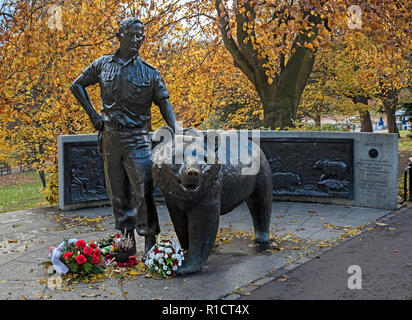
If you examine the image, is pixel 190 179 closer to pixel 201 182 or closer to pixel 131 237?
pixel 201 182

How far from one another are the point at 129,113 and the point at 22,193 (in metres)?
22.1

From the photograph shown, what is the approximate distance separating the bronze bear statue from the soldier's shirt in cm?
71

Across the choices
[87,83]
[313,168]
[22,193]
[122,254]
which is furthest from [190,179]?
[22,193]

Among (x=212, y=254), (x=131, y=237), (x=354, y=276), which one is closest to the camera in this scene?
(x=354, y=276)

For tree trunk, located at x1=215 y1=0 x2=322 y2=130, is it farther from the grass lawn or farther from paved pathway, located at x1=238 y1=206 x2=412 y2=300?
the grass lawn

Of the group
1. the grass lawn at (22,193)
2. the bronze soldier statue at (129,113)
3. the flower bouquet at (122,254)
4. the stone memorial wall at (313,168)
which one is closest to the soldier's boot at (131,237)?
the flower bouquet at (122,254)

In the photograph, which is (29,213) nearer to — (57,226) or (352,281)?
(57,226)

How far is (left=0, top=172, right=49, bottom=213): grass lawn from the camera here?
778 inches

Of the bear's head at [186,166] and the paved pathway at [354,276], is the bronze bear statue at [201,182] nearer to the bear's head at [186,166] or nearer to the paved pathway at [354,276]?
the bear's head at [186,166]

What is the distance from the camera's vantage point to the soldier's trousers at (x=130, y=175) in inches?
234

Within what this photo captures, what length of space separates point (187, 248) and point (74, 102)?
8.73 m

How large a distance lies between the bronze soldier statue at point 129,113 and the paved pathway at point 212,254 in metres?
1.06

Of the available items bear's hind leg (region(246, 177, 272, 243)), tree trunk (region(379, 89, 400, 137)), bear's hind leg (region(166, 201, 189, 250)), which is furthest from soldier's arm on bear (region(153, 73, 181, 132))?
tree trunk (region(379, 89, 400, 137))

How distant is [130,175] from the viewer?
236 inches
